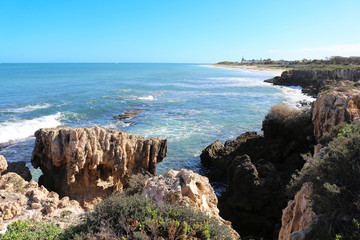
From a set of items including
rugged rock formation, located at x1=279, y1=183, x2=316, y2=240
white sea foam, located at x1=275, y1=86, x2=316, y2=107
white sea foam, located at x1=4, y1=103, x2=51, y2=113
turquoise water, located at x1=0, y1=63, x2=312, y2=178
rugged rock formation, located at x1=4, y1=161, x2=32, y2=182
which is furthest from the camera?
white sea foam, located at x1=275, y1=86, x2=316, y2=107

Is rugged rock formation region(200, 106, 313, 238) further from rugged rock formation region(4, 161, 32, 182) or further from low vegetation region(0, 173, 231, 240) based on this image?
rugged rock formation region(4, 161, 32, 182)

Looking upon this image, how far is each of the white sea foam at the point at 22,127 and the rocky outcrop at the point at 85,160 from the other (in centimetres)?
1389

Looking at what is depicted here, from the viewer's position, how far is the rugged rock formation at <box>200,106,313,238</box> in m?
11.7

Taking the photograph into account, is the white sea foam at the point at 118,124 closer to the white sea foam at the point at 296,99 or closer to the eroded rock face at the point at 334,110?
the eroded rock face at the point at 334,110

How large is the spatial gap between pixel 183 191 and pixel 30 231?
4273mm

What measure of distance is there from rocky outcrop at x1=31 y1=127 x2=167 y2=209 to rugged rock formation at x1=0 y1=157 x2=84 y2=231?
2.07 meters

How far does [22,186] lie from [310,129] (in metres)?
16.3

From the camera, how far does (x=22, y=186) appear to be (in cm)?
950

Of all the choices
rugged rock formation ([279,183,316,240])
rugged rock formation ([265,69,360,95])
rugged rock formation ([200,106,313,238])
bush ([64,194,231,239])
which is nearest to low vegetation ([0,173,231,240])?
bush ([64,194,231,239])

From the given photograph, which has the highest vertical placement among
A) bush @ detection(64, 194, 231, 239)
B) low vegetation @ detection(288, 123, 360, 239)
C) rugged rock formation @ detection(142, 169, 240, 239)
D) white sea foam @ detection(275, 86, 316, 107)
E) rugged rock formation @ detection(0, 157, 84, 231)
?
low vegetation @ detection(288, 123, 360, 239)

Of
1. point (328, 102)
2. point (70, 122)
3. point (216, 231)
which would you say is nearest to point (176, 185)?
point (216, 231)

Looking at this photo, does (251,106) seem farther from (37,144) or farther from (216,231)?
(216,231)

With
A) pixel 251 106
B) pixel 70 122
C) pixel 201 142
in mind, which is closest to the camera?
pixel 201 142

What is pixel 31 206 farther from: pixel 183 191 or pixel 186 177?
pixel 186 177
